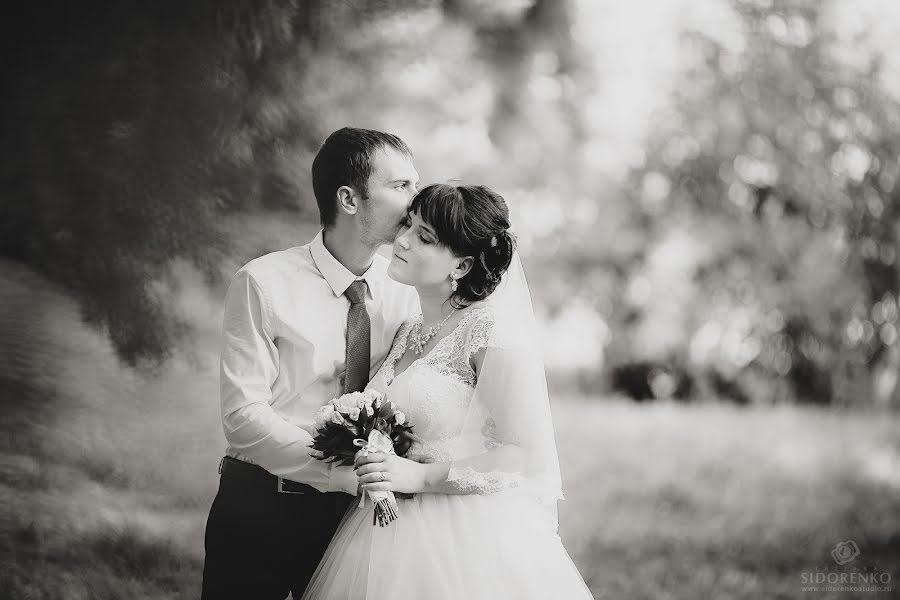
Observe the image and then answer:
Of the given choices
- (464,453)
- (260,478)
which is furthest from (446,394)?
(260,478)

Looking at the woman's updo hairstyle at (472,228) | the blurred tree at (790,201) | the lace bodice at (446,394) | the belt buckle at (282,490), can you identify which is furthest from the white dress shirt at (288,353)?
the blurred tree at (790,201)

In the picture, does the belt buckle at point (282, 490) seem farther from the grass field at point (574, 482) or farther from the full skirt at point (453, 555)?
the grass field at point (574, 482)

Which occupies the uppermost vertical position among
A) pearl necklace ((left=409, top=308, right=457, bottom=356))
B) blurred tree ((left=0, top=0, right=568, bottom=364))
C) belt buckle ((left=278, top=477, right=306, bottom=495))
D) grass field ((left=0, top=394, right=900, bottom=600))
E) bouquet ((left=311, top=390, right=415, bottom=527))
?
blurred tree ((left=0, top=0, right=568, bottom=364))

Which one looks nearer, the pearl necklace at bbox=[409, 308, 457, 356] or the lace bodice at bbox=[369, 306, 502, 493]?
the lace bodice at bbox=[369, 306, 502, 493]

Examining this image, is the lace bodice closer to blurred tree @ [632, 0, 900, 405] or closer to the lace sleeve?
the lace sleeve

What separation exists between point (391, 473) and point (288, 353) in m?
0.54

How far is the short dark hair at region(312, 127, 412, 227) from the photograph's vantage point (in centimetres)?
235

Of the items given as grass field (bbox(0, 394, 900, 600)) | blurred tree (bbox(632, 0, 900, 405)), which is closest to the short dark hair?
grass field (bbox(0, 394, 900, 600))

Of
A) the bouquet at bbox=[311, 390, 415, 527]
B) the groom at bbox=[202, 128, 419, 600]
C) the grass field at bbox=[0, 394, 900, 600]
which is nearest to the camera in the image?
the bouquet at bbox=[311, 390, 415, 527]

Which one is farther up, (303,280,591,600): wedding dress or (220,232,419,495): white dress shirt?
(220,232,419,495): white dress shirt

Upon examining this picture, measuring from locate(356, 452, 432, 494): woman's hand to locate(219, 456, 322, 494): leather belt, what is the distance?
0.41 m

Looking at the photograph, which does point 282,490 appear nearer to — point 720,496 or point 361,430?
point 361,430

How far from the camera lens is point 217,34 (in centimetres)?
417

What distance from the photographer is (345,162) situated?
237cm
